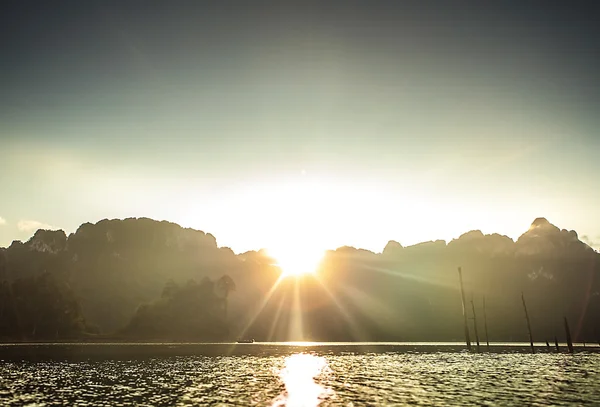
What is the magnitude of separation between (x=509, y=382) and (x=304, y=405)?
31.6m

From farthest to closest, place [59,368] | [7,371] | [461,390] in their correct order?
1. [59,368]
2. [7,371]
3. [461,390]

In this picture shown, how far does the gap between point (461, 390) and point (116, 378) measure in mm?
48101

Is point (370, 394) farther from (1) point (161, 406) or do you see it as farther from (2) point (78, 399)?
(2) point (78, 399)

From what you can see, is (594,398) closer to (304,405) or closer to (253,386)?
(304,405)

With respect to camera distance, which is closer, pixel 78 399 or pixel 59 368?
pixel 78 399

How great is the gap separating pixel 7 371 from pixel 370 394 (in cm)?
6132

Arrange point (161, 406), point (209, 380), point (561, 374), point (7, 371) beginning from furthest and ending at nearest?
point (7, 371) < point (561, 374) < point (209, 380) < point (161, 406)

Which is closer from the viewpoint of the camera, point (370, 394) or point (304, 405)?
point (304, 405)

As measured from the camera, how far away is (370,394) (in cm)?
4388

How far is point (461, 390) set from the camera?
46469 mm

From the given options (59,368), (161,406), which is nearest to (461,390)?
(161,406)

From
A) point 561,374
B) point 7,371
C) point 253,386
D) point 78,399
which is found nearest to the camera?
point 78,399

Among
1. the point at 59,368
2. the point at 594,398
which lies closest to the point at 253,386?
the point at 594,398

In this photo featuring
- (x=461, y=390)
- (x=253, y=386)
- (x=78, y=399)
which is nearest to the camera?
(x=78, y=399)
